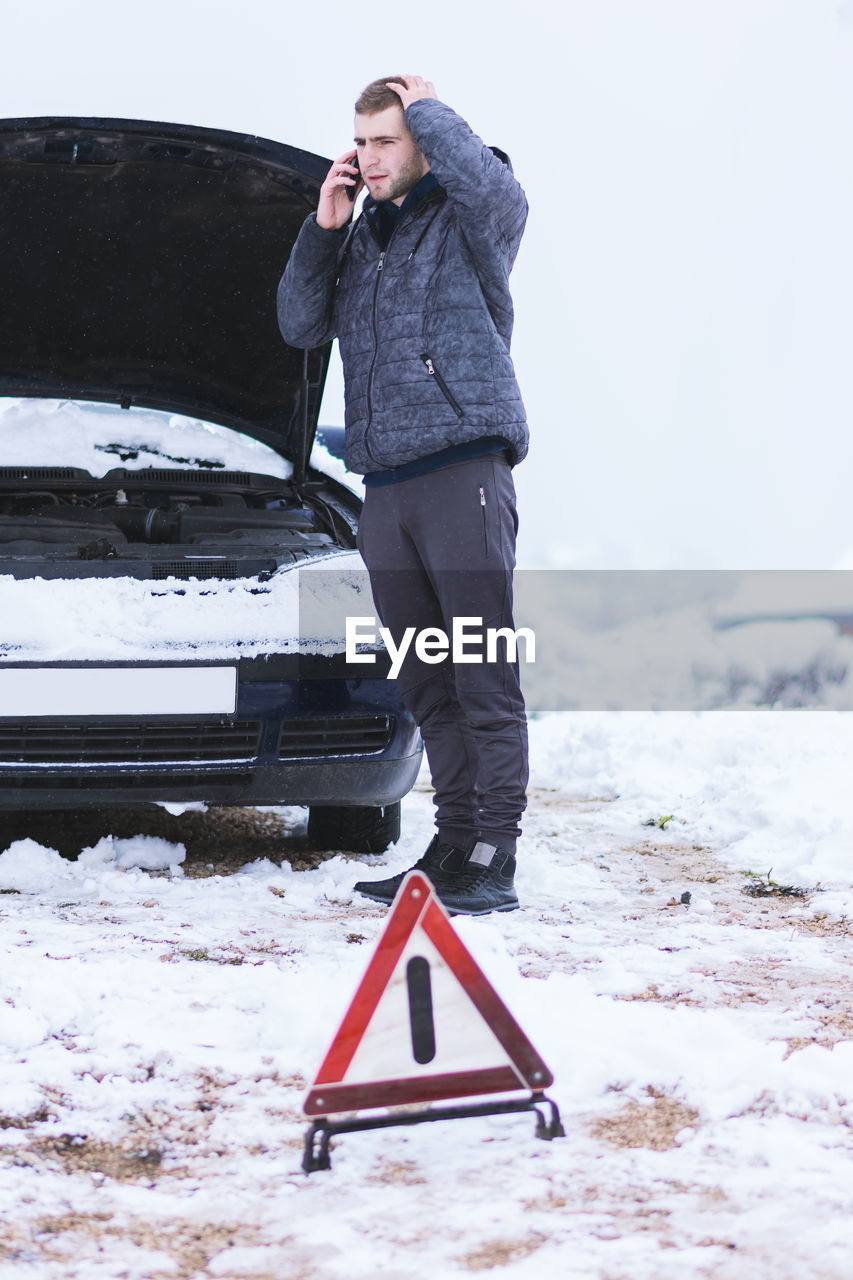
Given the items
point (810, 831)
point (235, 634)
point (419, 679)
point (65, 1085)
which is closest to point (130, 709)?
point (235, 634)

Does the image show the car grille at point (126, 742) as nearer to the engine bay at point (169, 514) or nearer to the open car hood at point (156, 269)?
the engine bay at point (169, 514)

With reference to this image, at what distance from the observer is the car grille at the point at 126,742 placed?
115 inches

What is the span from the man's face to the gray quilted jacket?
65 millimetres

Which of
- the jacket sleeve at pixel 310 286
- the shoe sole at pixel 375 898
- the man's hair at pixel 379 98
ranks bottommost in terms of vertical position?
the shoe sole at pixel 375 898

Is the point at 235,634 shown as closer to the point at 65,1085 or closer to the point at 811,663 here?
the point at 65,1085

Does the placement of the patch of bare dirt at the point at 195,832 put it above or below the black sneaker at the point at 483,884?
below

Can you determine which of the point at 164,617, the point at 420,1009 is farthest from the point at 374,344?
the point at 420,1009

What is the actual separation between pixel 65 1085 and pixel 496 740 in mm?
1324

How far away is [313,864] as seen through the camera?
3.34m

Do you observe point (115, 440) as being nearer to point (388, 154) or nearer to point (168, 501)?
point (168, 501)

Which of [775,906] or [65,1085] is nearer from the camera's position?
[65,1085]

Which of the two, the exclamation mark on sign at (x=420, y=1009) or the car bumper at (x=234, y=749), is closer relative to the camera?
the exclamation mark on sign at (x=420, y=1009)

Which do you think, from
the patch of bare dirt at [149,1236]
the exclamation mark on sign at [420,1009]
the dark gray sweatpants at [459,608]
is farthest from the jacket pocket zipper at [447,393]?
the patch of bare dirt at [149,1236]

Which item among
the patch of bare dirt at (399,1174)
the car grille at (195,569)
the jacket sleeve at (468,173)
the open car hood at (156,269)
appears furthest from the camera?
the open car hood at (156,269)
